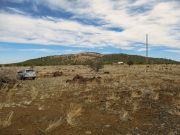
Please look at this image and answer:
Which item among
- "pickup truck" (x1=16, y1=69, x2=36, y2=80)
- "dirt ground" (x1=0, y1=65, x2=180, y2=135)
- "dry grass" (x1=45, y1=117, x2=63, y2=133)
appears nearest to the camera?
"dry grass" (x1=45, y1=117, x2=63, y2=133)

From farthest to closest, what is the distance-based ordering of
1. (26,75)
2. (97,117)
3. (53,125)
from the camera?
(26,75), (97,117), (53,125)

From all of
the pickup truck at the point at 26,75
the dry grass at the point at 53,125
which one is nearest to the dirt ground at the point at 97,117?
the dry grass at the point at 53,125

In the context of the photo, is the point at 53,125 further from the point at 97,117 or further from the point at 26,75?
the point at 26,75

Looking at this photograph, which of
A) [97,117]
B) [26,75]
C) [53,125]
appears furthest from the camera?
[26,75]

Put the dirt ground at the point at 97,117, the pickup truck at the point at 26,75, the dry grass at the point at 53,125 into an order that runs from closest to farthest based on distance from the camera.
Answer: the dry grass at the point at 53,125 → the dirt ground at the point at 97,117 → the pickup truck at the point at 26,75

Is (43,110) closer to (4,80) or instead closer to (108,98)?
(108,98)

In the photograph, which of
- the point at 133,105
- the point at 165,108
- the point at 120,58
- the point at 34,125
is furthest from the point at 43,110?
the point at 120,58

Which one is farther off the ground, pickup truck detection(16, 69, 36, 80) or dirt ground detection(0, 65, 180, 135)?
pickup truck detection(16, 69, 36, 80)

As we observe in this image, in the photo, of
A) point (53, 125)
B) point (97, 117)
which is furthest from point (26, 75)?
point (53, 125)

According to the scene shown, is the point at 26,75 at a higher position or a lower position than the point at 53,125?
higher

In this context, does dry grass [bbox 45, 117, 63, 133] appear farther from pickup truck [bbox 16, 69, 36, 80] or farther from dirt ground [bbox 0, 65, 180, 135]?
pickup truck [bbox 16, 69, 36, 80]

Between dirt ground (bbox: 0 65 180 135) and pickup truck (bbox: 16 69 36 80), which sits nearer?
dirt ground (bbox: 0 65 180 135)

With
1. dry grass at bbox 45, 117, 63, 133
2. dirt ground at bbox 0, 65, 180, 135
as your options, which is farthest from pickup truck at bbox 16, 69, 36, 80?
dry grass at bbox 45, 117, 63, 133

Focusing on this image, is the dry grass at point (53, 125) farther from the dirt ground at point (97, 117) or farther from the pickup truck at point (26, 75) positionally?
the pickup truck at point (26, 75)
